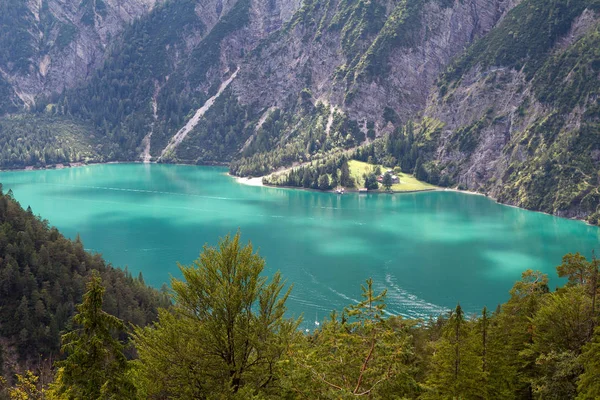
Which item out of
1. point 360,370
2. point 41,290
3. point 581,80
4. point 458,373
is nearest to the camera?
point 360,370

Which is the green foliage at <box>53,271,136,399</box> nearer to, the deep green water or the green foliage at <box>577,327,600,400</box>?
the green foliage at <box>577,327,600,400</box>

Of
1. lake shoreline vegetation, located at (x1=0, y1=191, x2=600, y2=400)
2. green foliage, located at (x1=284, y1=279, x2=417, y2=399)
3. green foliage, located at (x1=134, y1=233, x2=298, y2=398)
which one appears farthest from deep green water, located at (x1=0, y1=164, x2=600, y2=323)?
green foliage, located at (x1=284, y1=279, x2=417, y2=399)

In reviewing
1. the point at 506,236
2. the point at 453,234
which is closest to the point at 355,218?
the point at 453,234

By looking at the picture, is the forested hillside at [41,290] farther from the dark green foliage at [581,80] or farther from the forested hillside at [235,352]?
the dark green foliage at [581,80]

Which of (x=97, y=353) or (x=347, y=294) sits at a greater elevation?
(x=97, y=353)

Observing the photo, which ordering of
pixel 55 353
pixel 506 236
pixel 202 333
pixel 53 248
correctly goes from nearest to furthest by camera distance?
pixel 202 333, pixel 55 353, pixel 53 248, pixel 506 236

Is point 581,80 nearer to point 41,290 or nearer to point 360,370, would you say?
point 41,290

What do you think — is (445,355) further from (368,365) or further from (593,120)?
(593,120)

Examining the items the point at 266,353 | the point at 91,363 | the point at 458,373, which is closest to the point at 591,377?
the point at 458,373
